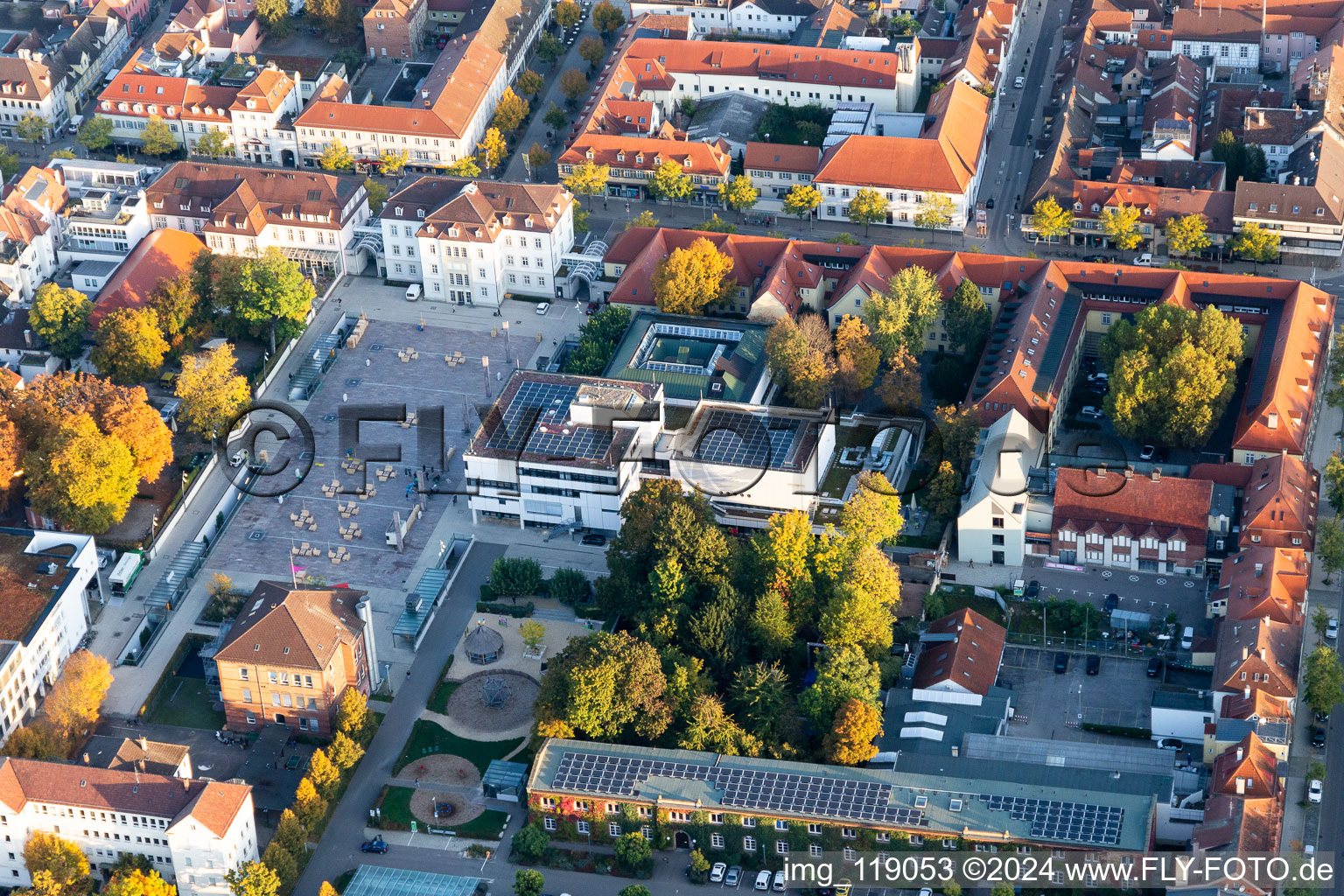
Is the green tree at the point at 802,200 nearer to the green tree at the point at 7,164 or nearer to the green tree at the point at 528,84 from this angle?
the green tree at the point at 528,84

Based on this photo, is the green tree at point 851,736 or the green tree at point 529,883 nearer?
the green tree at point 529,883

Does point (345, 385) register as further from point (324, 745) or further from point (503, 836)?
point (503, 836)

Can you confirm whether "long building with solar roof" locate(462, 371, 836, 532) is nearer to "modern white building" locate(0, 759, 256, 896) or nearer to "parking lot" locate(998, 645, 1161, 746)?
"parking lot" locate(998, 645, 1161, 746)

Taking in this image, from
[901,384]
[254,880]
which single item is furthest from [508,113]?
[254,880]

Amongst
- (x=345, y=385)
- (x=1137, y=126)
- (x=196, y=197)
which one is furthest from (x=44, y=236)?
(x=1137, y=126)

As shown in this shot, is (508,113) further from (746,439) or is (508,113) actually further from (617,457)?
(617,457)

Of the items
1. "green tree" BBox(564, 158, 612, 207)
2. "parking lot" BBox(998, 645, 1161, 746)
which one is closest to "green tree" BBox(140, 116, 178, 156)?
"green tree" BBox(564, 158, 612, 207)

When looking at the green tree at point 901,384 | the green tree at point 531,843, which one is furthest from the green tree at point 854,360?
the green tree at point 531,843
